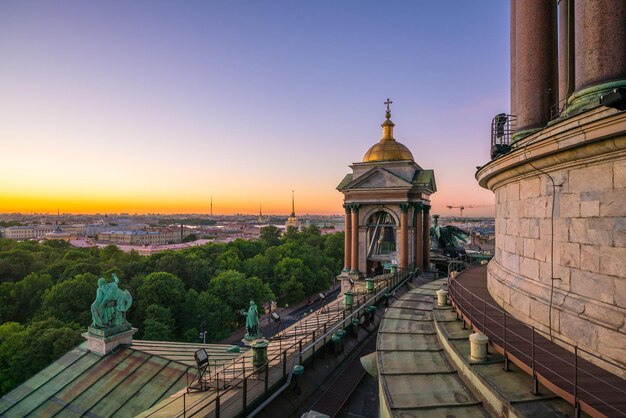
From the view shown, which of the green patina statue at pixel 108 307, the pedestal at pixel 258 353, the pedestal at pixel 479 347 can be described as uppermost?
the pedestal at pixel 479 347

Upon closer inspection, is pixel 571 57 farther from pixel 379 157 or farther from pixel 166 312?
pixel 166 312

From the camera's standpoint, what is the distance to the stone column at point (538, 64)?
34.6 feet

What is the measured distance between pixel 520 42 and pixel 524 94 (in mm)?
1738

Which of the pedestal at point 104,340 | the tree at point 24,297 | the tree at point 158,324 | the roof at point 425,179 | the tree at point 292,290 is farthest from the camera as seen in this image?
the tree at point 292,290

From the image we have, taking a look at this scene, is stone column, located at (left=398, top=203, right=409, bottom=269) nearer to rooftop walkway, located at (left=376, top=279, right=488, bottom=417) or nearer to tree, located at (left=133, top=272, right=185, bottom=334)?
rooftop walkway, located at (left=376, top=279, right=488, bottom=417)

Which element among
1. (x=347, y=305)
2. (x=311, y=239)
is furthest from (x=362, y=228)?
(x=311, y=239)

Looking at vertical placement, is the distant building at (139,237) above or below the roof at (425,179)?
below

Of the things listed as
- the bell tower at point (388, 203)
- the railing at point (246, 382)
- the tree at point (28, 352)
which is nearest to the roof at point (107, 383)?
the railing at point (246, 382)

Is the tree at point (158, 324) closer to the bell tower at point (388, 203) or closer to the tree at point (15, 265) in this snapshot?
the bell tower at point (388, 203)

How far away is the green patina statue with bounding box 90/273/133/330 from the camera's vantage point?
17.1 meters

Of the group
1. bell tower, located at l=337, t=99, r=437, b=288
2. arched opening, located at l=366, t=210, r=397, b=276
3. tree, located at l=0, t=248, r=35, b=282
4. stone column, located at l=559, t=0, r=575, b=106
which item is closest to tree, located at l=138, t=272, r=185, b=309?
bell tower, located at l=337, t=99, r=437, b=288

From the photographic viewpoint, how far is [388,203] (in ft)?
91.3

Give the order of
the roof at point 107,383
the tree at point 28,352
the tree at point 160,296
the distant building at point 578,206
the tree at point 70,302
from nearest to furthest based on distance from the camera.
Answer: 1. the distant building at point 578,206
2. the roof at point 107,383
3. the tree at point 28,352
4. the tree at point 70,302
5. the tree at point 160,296

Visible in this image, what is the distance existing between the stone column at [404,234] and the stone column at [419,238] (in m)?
1.15
